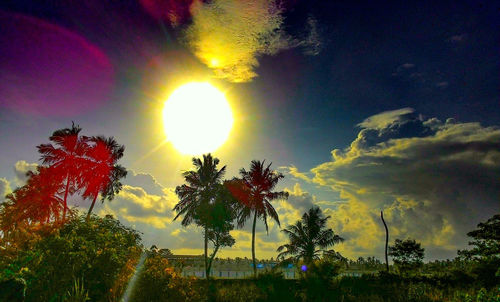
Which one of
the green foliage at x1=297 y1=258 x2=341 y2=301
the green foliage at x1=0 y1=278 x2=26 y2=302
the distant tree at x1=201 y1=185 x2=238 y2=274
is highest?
the distant tree at x1=201 y1=185 x2=238 y2=274

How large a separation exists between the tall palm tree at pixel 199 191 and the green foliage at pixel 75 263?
70.5ft

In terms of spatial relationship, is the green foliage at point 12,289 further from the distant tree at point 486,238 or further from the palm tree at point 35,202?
the distant tree at point 486,238

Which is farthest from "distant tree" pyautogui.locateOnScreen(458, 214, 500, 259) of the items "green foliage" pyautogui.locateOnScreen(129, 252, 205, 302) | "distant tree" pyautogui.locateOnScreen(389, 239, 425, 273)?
"green foliage" pyautogui.locateOnScreen(129, 252, 205, 302)

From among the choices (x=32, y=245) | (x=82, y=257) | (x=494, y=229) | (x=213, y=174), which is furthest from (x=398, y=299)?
(x=213, y=174)

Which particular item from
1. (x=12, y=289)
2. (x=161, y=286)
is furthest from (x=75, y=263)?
(x=12, y=289)

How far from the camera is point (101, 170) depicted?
107 feet

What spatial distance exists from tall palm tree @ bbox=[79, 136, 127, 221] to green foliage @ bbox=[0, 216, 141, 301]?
18.1 meters

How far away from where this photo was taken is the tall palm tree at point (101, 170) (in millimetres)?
31547

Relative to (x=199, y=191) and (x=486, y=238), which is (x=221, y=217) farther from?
(x=486, y=238)

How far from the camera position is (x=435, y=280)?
22188 mm

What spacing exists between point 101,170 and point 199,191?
391 inches

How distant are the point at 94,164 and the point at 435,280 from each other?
95.2 ft

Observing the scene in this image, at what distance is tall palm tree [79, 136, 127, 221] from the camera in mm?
31547

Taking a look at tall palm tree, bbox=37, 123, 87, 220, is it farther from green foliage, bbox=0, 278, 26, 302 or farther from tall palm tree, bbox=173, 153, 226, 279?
green foliage, bbox=0, 278, 26, 302
